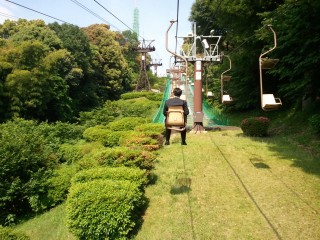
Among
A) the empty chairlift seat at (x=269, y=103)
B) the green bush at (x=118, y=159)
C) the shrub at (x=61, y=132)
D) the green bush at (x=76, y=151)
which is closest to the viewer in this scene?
the empty chairlift seat at (x=269, y=103)

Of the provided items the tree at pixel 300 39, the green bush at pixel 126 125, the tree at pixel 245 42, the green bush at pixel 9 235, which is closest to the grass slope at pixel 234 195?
the green bush at pixel 9 235

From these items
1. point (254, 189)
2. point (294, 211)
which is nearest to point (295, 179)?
point (254, 189)

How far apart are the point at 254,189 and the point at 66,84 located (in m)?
33.1

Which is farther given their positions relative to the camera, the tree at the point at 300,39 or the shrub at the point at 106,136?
the shrub at the point at 106,136

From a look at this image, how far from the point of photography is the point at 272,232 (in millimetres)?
6816

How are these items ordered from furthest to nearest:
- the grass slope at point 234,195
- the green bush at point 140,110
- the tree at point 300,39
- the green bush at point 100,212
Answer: the green bush at point 140,110
the tree at point 300,39
the grass slope at point 234,195
the green bush at point 100,212

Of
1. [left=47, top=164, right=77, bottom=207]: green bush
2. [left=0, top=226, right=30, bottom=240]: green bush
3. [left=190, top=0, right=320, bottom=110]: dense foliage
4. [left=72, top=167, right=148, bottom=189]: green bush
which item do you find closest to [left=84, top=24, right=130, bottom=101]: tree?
[left=190, top=0, right=320, bottom=110]: dense foliage

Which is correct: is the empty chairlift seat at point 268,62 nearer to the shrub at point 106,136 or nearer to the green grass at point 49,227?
the green grass at point 49,227

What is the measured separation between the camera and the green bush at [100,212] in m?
6.78

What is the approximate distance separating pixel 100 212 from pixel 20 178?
25.9ft

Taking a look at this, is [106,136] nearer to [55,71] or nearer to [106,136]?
[106,136]

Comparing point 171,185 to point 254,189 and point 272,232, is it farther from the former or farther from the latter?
point 272,232

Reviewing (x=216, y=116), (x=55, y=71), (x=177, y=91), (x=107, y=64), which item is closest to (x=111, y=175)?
(x=177, y=91)

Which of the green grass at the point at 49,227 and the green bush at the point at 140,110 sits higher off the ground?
the green bush at the point at 140,110
